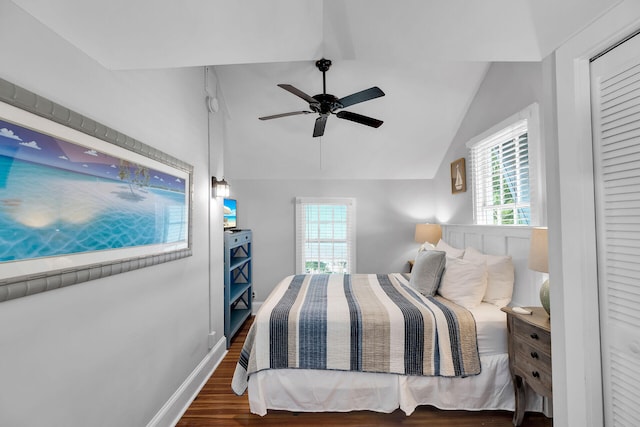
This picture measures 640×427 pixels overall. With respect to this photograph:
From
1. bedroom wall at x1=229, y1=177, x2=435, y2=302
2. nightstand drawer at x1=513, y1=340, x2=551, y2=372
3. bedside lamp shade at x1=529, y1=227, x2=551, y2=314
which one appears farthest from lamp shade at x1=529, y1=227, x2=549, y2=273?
bedroom wall at x1=229, y1=177, x2=435, y2=302

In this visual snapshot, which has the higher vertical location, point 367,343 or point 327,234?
point 327,234

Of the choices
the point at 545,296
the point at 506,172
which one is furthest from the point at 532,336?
the point at 506,172

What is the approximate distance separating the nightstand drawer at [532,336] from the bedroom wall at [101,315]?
2.32 metres

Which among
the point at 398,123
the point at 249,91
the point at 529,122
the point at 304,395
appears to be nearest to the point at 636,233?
the point at 529,122

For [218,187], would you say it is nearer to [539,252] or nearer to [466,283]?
[466,283]

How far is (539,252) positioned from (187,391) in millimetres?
2657

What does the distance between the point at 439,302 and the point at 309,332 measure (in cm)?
111

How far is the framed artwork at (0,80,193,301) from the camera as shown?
0.96 metres

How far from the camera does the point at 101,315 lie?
1365 mm

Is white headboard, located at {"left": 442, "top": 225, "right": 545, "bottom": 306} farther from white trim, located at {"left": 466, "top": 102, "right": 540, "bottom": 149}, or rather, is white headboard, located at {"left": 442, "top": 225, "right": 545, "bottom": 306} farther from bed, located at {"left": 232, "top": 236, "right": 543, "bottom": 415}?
white trim, located at {"left": 466, "top": 102, "right": 540, "bottom": 149}

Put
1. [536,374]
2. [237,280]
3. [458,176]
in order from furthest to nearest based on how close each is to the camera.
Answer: [237,280]
[458,176]
[536,374]

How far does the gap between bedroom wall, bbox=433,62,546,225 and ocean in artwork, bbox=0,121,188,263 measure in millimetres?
2394

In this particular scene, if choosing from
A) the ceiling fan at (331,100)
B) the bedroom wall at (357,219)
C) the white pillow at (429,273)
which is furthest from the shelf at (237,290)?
the ceiling fan at (331,100)

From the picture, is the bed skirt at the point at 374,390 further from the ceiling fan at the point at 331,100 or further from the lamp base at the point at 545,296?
the ceiling fan at the point at 331,100
